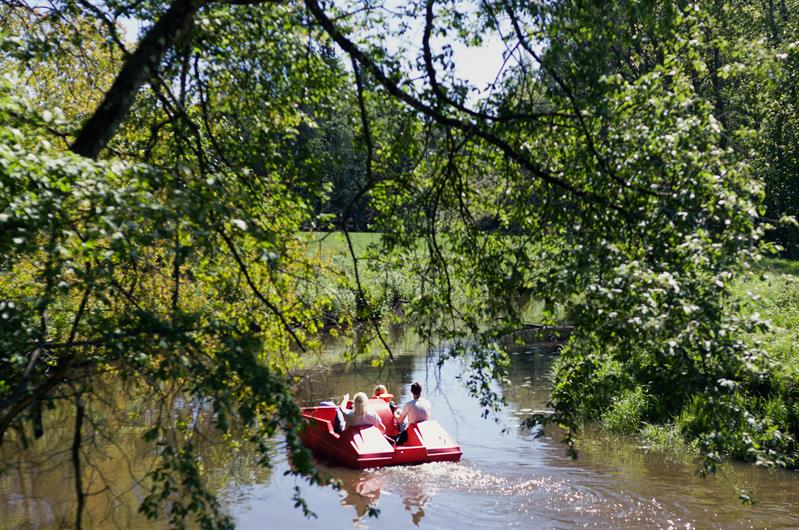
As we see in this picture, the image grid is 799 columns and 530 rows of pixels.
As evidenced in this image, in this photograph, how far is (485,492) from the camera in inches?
393

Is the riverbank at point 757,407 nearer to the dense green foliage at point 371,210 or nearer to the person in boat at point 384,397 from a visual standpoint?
the person in boat at point 384,397

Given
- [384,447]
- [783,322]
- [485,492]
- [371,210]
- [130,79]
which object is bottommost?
[485,492]

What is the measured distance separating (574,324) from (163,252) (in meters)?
2.50

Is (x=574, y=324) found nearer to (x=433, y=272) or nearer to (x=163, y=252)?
(x=433, y=272)

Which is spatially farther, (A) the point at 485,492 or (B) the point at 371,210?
(A) the point at 485,492

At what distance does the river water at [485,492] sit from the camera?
9.00m

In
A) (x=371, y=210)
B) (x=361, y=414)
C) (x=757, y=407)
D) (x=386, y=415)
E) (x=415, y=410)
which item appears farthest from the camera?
(x=386, y=415)

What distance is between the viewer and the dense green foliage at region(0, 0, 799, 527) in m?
3.83

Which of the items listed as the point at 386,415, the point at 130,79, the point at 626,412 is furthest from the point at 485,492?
the point at 130,79

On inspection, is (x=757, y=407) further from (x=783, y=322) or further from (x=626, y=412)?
(x=783, y=322)

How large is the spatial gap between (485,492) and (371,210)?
4.48 m

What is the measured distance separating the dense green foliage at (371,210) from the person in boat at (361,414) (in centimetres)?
456

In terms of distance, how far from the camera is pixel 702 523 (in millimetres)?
8688

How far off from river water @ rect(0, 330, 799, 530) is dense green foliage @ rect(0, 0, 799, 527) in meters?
2.27
